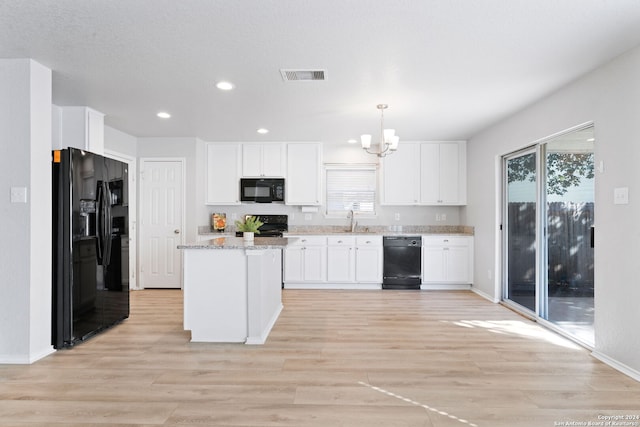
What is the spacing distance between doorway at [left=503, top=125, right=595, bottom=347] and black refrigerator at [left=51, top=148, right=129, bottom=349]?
4.32m

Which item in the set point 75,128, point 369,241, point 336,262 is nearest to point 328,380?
point 336,262

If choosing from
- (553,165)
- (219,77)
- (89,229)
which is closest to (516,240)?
(553,165)

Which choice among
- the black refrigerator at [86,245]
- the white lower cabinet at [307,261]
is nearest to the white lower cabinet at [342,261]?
the white lower cabinet at [307,261]

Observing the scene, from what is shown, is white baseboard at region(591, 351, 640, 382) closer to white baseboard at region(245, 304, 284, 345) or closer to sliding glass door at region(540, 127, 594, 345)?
sliding glass door at region(540, 127, 594, 345)

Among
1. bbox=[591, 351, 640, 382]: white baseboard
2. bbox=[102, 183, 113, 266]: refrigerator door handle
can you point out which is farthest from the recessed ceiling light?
bbox=[591, 351, 640, 382]: white baseboard

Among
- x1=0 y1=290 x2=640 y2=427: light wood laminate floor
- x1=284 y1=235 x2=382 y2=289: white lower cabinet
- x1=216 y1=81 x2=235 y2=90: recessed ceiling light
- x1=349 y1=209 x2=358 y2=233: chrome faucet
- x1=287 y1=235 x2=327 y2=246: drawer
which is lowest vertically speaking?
x1=0 y1=290 x2=640 y2=427: light wood laminate floor

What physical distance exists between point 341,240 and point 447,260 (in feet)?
5.35

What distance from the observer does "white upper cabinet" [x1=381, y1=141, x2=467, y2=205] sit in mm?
5816

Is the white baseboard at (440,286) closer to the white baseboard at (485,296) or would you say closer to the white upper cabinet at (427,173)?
the white baseboard at (485,296)

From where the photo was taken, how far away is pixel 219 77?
3.18 meters

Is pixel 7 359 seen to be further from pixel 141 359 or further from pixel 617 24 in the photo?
pixel 617 24

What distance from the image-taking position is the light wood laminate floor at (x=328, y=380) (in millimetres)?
2086

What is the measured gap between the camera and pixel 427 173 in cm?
584

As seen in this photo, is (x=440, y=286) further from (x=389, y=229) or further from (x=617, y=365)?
(x=617, y=365)
